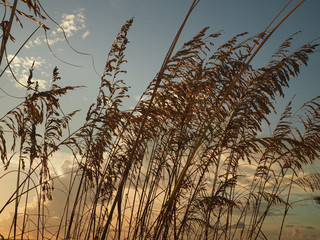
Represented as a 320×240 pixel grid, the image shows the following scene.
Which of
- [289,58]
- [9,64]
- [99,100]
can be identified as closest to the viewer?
[9,64]

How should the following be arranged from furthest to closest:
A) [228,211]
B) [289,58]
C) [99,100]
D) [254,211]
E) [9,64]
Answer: [254,211] → [228,211] → [99,100] → [289,58] → [9,64]

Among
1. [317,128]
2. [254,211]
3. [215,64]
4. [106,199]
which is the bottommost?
[254,211]

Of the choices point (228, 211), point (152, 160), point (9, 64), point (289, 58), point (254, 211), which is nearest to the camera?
point (9, 64)

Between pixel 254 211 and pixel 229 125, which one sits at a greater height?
pixel 229 125

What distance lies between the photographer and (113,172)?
354cm

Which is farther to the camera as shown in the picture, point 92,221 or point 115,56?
point 115,56

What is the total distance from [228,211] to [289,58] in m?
2.31

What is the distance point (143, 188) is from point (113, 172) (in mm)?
453

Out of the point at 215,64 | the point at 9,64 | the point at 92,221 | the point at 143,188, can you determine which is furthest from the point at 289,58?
the point at 92,221

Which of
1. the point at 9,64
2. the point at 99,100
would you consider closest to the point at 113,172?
the point at 99,100

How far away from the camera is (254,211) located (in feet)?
15.0

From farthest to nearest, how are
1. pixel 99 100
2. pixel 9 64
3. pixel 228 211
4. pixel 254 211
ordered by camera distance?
→ pixel 254 211
pixel 228 211
pixel 99 100
pixel 9 64

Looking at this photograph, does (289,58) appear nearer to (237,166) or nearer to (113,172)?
(237,166)

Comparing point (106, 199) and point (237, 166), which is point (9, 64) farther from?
point (237, 166)
